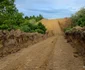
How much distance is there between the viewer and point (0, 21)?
37.4 metres

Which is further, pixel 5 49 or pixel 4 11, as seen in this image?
pixel 4 11

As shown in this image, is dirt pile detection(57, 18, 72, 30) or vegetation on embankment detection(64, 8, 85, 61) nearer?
vegetation on embankment detection(64, 8, 85, 61)

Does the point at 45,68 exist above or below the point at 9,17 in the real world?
below

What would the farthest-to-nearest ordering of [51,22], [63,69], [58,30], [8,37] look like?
[51,22]
[58,30]
[8,37]
[63,69]

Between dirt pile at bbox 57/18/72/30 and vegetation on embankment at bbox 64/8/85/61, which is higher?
vegetation on embankment at bbox 64/8/85/61

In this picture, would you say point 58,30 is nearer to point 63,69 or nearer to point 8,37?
point 8,37

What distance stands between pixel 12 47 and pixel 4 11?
12.1 meters

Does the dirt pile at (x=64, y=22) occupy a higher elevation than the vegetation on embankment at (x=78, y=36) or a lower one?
lower

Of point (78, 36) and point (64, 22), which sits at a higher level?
point (78, 36)

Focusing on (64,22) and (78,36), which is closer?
(78,36)

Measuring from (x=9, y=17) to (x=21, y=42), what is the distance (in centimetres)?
636

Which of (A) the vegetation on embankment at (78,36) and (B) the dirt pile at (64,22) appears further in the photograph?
(B) the dirt pile at (64,22)

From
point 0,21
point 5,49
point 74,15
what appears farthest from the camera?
point 74,15

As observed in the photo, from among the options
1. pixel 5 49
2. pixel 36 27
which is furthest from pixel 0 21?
pixel 36 27
